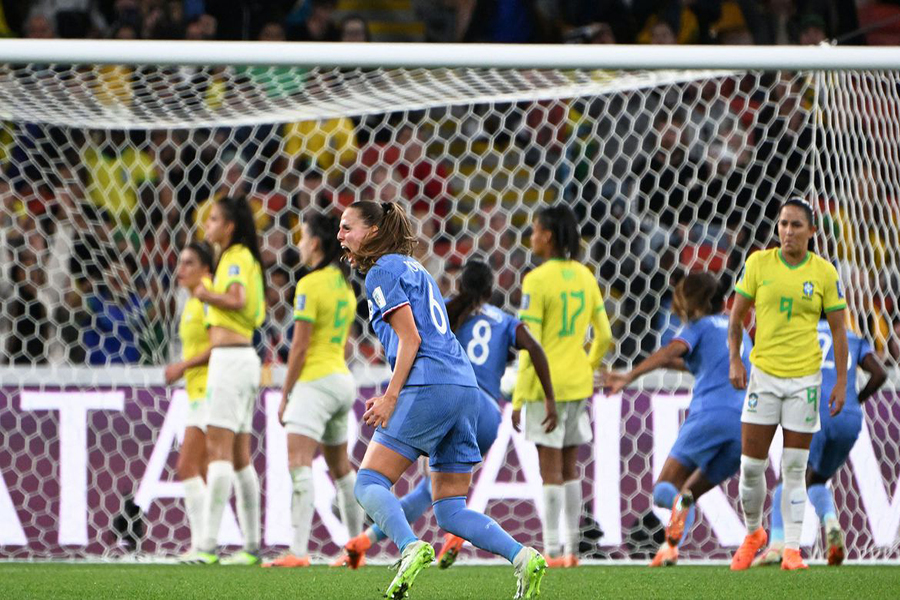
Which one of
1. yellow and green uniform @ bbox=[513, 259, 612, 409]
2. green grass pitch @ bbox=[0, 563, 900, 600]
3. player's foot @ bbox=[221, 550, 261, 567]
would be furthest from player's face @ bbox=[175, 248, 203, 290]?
yellow and green uniform @ bbox=[513, 259, 612, 409]

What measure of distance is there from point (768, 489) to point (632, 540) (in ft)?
2.92

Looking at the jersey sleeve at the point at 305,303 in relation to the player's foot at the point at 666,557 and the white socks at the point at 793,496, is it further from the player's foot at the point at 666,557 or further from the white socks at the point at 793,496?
the white socks at the point at 793,496

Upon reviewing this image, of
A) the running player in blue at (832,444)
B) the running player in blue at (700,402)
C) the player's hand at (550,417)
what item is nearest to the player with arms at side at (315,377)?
the player's hand at (550,417)

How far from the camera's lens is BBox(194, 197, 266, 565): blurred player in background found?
7.05 metres

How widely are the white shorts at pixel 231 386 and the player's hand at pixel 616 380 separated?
6.42 ft

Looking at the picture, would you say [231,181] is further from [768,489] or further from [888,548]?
[888,548]

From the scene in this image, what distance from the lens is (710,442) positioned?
6941 mm

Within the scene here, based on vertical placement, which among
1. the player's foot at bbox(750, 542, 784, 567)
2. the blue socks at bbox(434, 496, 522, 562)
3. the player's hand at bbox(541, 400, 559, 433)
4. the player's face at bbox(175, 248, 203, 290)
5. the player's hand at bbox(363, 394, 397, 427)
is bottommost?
the player's foot at bbox(750, 542, 784, 567)

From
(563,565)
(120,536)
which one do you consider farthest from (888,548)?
(120,536)

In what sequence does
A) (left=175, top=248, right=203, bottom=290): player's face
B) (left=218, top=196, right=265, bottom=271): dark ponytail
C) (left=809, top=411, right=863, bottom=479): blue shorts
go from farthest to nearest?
(left=175, top=248, right=203, bottom=290): player's face, (left=218, top=196, right=265, bottom=271): dark ponytail, (left=809, top=411, right=863, bottom=479): blue shorts

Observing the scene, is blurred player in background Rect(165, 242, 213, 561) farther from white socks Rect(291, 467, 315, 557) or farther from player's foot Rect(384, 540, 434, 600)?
player's foot Rect(384, 540, 434, 600)

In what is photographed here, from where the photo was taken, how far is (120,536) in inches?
311

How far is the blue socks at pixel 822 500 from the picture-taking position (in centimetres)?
690

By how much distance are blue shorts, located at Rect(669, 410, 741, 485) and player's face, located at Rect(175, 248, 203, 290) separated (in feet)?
9.53
